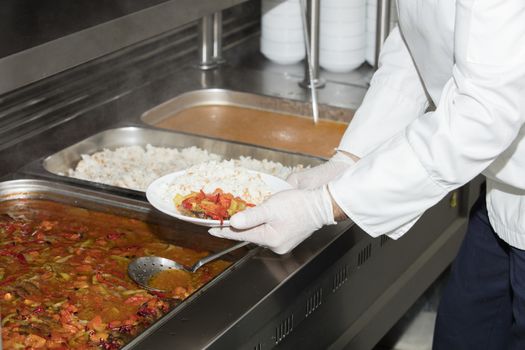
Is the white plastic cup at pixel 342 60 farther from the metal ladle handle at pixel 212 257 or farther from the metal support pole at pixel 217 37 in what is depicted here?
the metal ladle handle at pixel 212 257

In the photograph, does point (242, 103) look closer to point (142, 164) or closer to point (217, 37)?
point (217, 37)

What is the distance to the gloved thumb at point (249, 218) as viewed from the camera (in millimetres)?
1650

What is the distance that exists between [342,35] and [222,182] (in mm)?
1177

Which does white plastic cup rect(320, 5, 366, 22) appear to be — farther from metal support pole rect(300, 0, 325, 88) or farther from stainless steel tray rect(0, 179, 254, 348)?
stainless steel tray rect(0, 179, 254, 348)

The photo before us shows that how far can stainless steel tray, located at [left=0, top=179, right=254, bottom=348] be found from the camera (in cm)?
195

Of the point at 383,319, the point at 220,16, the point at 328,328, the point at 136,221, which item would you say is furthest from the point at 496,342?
the point at 220,16

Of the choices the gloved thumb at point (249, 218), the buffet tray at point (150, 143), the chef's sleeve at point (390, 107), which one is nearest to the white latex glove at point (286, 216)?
the gloved thumb at point (249, 218)

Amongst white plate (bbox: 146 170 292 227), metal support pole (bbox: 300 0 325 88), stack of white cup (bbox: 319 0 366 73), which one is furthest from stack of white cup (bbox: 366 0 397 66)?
white plate (bbox: 146 170 292 227)

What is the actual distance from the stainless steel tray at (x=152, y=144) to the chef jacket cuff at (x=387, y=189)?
0.65 metres

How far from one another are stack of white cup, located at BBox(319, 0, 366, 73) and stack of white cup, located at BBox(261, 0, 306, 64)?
3.0 inches

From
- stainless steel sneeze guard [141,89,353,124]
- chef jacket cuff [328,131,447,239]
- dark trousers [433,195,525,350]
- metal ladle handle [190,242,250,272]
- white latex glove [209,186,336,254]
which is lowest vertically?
dark trousers [433,195,525,350]

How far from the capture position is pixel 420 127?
1611mm

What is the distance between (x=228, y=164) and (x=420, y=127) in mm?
486

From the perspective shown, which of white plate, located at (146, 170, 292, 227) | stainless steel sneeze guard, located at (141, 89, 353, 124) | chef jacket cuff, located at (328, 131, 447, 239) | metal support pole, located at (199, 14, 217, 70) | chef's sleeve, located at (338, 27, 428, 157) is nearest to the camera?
chef jacket cuff, located at (328, 131, 447, 239)
